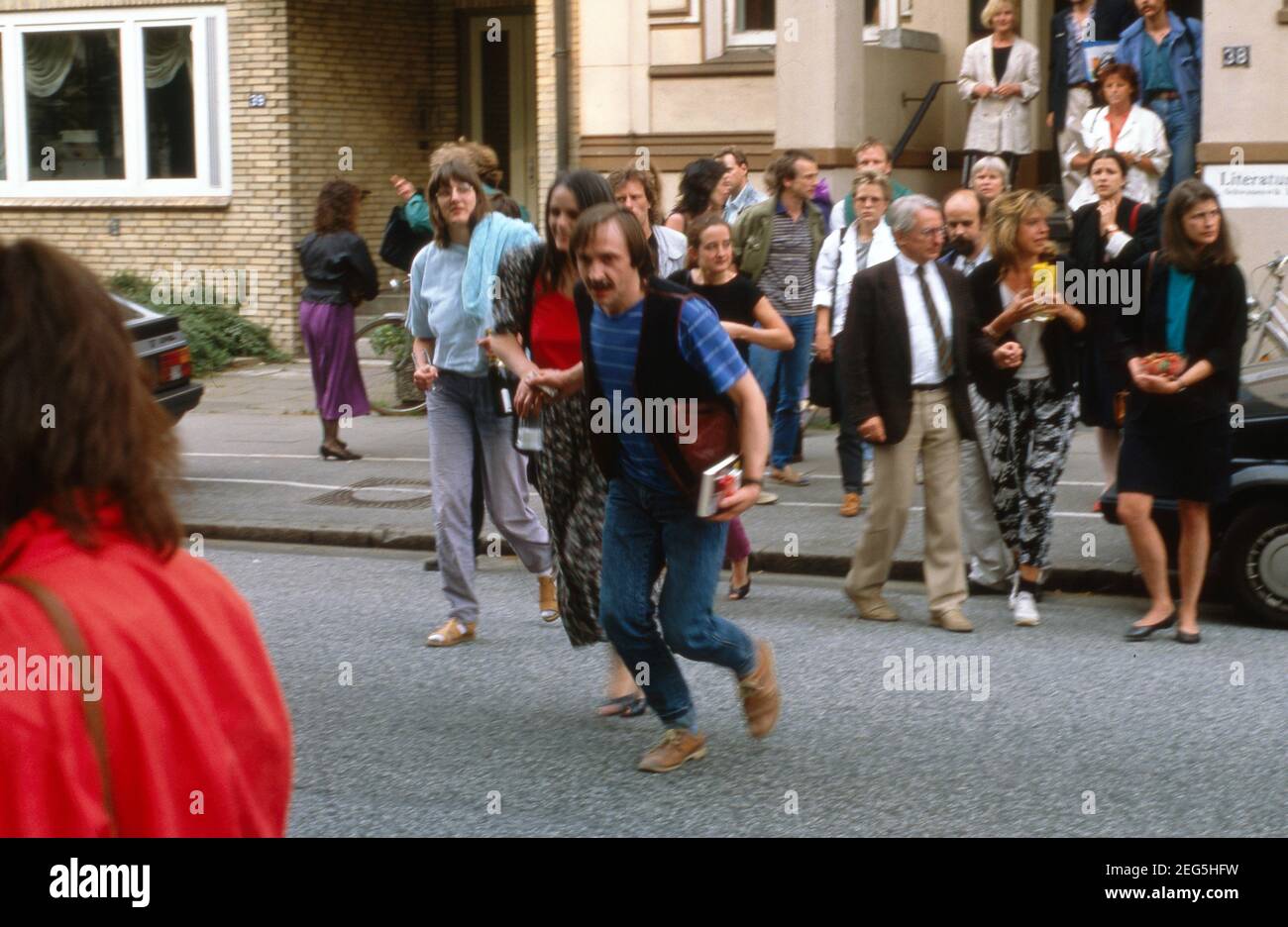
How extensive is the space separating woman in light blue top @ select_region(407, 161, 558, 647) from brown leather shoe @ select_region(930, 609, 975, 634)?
194 cm

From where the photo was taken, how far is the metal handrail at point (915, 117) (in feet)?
52.0

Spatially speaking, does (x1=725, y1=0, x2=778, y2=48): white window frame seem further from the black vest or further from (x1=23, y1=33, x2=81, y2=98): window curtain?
the black vest

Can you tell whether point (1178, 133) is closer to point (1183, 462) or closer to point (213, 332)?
point (1183, 462)

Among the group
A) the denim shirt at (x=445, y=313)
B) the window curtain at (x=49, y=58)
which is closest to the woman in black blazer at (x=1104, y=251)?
the denim shirt at (x=445, y=313)

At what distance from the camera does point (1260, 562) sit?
316 inches

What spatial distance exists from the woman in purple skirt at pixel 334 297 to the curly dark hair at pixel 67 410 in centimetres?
1099

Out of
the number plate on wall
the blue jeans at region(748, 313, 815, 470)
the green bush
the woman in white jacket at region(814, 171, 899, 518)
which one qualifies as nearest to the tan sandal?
the woman in white jacket at region(814, 171, 899, 518)

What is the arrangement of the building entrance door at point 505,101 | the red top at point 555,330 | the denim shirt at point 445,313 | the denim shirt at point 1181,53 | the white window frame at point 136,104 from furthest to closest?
the building entrance door at point 505,101
the white window frame at point 136,104
the denim shirt at point 1181,53
the denim shirt at point 445,313
the red top at point 555,330

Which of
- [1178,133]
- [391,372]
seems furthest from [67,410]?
[391,372]

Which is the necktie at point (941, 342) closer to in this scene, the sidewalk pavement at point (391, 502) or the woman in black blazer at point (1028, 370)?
the woman in black blazer at point (1028, 370)

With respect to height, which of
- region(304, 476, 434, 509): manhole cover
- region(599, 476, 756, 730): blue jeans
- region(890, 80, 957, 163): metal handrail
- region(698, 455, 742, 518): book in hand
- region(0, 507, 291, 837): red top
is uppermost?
region(890, 80, 957, 163): metal handrail

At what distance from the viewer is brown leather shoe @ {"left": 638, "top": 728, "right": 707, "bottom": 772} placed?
6.04 m

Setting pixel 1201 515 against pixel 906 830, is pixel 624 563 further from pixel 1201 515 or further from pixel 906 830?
pixel 1201 515

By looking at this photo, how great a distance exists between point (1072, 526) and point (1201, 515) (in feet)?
7.61
